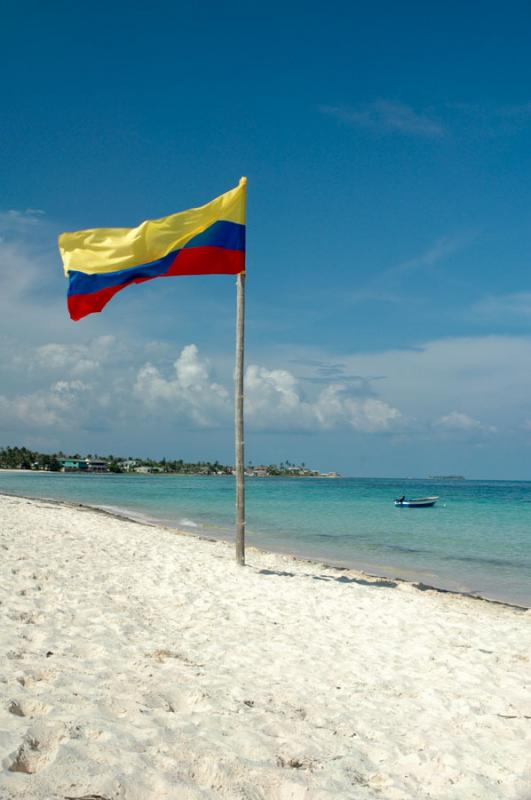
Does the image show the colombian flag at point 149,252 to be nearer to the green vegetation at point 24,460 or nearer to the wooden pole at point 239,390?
the wooden pole at point 239,390

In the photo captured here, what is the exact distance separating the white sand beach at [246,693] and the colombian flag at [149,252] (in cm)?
479

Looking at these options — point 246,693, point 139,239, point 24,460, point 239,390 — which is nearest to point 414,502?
point 239,390

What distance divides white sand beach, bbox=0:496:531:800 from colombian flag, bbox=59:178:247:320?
4790 mm

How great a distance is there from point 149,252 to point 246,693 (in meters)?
8.15

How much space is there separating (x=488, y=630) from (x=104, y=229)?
29.7 feet

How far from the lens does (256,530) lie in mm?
25703

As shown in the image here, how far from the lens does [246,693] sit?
4797 millimetres

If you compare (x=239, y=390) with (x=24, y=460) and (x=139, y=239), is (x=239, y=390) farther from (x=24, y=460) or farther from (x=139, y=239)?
(x=24, y=460)

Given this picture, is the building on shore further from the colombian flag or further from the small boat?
the colombian flag

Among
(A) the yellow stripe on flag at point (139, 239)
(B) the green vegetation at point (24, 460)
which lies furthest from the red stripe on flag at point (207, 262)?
(B) the green vegetation at point (24, 460)

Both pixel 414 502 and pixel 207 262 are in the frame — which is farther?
pixel 414 502

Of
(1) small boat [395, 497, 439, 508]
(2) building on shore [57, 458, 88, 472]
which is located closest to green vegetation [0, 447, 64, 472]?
(2) building on shore [57, 458, 88, 472]

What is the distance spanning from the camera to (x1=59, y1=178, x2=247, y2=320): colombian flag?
433 inches

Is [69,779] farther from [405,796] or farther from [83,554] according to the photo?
[83,554]
